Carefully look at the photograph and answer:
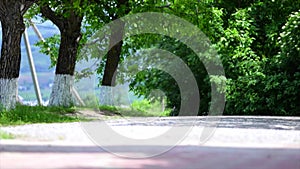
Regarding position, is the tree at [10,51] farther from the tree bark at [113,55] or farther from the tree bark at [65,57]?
the tree bark at [113,55]

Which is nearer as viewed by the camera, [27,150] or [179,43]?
[27,150]

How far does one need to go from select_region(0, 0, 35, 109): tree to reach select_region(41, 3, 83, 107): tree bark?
2.87 metres

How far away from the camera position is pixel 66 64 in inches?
Result: 680

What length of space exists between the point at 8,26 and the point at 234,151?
890 cm

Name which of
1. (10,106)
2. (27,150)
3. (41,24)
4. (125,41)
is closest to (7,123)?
(10,106)

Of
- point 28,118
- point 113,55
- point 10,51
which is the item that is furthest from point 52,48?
point 28,118

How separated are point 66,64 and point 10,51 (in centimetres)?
333

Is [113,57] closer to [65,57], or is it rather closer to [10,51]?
[65,57]

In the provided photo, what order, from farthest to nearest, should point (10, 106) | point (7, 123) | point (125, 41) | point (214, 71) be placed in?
point (214, 71)
point (125, 41)
point (10, 106)
point (7, 123)

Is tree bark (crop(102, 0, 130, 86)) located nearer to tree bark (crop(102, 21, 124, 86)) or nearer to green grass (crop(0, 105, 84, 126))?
tree bark (crop(102, 21, 124, 86))

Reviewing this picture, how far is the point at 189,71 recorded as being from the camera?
24.1m

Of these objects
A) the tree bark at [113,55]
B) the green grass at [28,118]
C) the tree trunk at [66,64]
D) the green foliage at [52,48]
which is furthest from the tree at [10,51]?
the green foliage at [52,48]

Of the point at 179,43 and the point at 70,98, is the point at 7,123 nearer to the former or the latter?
the point at 70,98

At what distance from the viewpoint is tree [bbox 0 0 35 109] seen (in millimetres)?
13984
